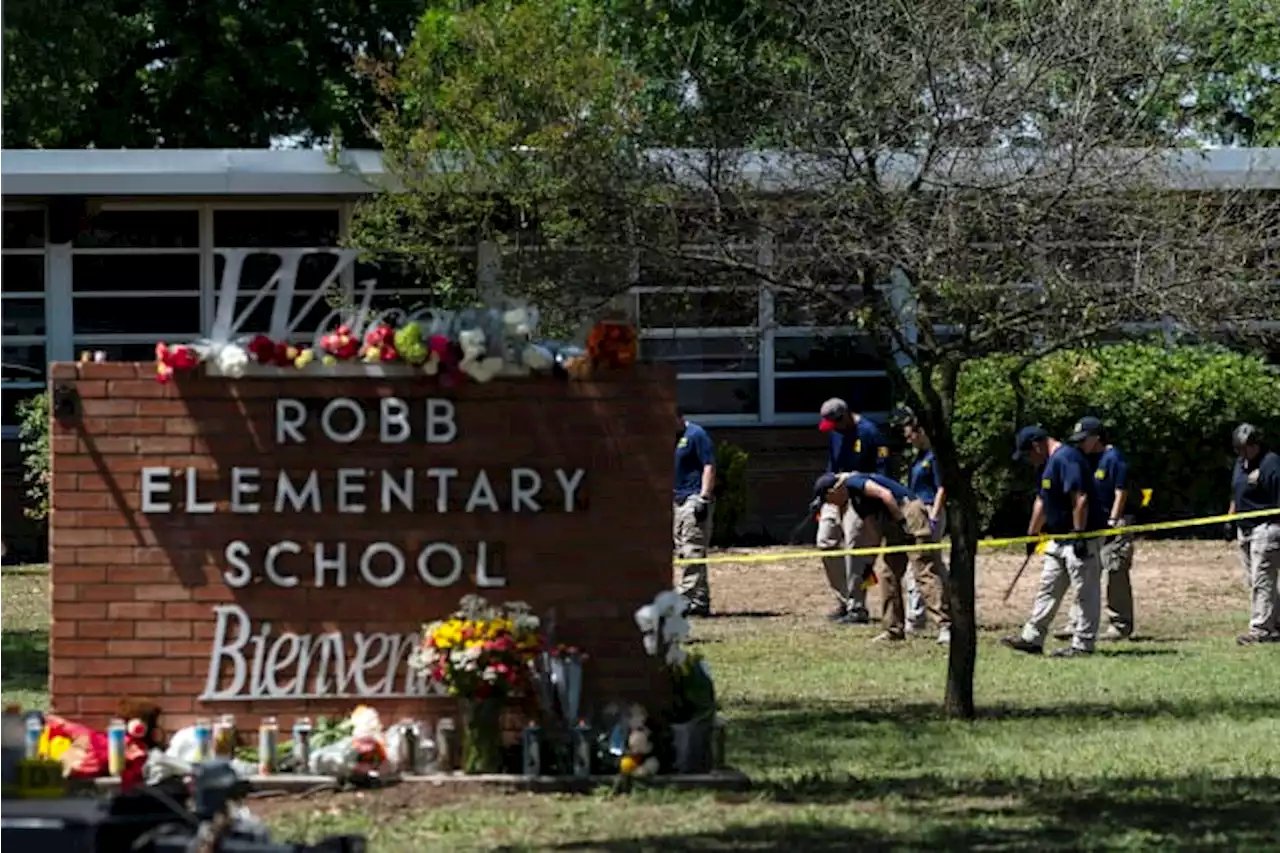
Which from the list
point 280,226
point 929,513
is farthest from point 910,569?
point 280,226

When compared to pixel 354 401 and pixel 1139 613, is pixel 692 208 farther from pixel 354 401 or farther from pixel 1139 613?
pixel 1139 613

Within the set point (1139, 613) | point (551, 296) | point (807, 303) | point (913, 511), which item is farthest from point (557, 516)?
point (1139, 613)

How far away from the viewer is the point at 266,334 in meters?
10.9

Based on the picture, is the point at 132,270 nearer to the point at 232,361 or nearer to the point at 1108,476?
the point at 1108,476

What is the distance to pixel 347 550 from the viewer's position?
1077cm

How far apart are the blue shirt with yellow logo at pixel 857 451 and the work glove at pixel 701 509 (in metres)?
1.09

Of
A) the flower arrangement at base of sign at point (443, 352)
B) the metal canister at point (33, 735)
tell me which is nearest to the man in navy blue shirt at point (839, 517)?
the flower arrangement at base of sign at point (443, 352)

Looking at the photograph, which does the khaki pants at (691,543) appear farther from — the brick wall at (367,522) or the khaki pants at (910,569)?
the brick wall at (367,522)

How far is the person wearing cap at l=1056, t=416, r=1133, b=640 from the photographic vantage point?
18.7m

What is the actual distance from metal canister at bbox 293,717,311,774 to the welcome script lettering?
9.4 inches

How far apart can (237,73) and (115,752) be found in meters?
32.3

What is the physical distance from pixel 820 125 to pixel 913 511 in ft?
17.8

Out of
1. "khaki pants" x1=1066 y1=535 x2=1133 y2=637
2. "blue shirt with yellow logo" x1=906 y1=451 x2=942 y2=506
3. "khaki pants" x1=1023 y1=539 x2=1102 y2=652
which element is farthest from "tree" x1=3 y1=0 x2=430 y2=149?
"khaki pants" x1=1023 y1=539 x2=1102 y2=652

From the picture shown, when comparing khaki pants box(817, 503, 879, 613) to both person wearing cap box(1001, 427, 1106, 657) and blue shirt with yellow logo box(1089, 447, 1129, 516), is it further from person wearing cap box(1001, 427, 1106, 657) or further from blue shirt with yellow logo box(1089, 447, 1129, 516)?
blue shirt with yellow logo box(1089, 447, 1129, 516)
